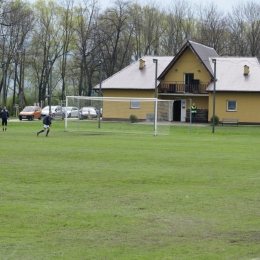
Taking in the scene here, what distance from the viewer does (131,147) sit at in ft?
105

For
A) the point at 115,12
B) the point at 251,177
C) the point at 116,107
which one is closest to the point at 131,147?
the point at 251,177

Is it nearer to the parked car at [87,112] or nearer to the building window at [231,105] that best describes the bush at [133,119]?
the parked car at [87,112]

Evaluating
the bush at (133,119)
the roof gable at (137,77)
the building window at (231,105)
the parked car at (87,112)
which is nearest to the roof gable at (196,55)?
the roof gable at (137,77)

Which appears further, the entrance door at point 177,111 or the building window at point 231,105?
the entrance door at point 177,111

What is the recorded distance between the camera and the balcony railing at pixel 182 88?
67.3 meters

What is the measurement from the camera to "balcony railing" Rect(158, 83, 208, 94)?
2650 inches

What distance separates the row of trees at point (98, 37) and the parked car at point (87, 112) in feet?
122

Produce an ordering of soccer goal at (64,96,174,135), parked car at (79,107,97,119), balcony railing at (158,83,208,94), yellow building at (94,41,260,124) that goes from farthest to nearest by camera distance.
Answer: balcony railing at (158,83,208,94) → yellow building at (94,41,260,124) → parked car at (79,107,97,119) → soccer goal at (64,96,174,135)

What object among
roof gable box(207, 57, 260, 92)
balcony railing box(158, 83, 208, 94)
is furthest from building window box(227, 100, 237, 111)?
balcony railing box(158, 83, 208, 94)

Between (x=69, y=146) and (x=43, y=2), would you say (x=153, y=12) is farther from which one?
(x=69, y=146)

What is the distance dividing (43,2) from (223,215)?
84.9 meters

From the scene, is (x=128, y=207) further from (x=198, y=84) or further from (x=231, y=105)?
(x=198, y=84)

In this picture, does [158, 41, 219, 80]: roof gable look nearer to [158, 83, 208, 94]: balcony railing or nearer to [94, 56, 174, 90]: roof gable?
[158, 83, 208, 94]: balcony railing

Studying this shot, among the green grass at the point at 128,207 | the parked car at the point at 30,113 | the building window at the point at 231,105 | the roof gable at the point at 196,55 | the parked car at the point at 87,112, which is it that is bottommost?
the green grass at the point at 128,207
